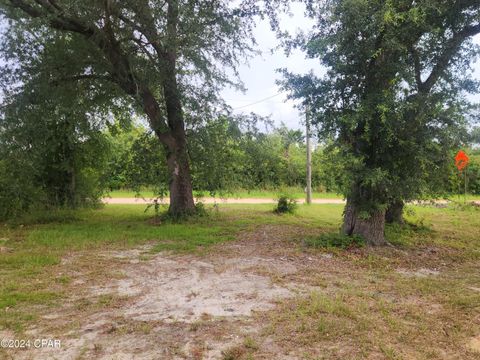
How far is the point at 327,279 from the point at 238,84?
7.58m

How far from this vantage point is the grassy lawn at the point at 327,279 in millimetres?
4074

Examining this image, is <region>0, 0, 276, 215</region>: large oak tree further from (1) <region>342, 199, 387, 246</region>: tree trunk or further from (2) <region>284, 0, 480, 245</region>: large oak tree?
(1) <region>342, 199, 387, 246</region>: tree trunk

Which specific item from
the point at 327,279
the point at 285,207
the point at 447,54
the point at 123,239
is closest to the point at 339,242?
the point at 327,279

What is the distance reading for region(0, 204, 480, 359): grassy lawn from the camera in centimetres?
407

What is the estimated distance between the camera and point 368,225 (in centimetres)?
854

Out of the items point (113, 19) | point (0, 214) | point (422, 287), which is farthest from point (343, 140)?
point (0, 214)

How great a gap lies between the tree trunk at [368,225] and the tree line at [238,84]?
0.02 metres

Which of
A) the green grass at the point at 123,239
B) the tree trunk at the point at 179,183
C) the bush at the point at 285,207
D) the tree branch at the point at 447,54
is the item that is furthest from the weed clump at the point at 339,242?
the bush at the point at 285,207

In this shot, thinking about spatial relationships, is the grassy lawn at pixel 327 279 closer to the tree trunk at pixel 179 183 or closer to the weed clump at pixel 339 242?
the weed clump at pixel 339 242

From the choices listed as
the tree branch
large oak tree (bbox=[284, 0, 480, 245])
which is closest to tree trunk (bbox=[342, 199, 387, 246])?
large oak tree (bbox=[284, 0, 480, 245])

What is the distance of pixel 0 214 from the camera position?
1214 cm

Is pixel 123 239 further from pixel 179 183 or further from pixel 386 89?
pixel 386 89

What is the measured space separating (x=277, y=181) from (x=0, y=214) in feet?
40.5

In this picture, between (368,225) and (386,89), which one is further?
(368,225)
